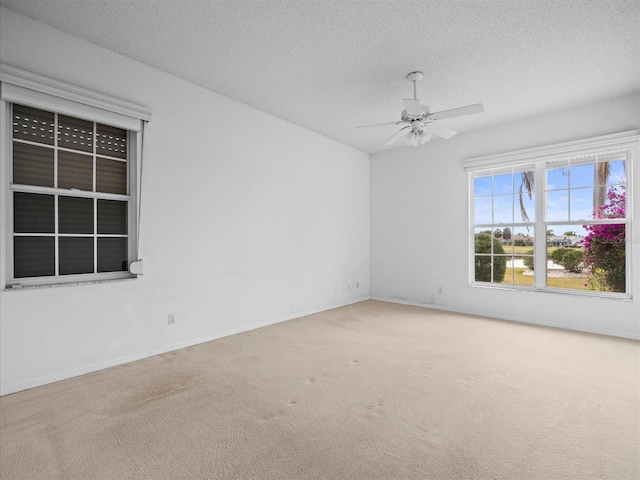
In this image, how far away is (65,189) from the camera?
2.80 metres

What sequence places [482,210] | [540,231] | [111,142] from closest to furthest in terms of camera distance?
[111,142], [540,231], [482,210]

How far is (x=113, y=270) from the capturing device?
313 cm

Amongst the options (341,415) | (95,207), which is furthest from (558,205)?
(95,207)

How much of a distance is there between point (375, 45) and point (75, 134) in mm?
2780

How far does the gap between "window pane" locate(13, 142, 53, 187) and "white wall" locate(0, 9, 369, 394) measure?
632 millimetres

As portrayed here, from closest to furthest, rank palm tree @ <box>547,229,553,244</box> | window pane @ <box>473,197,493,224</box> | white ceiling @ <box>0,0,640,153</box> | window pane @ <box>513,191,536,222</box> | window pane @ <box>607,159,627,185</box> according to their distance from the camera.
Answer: white ceiling @ <box>0,0,640,153</box> < window pane @ <box>607,159,627,185</box> < palm tree @ <box>547,229,553,244</box> < window pane @ <box>513,191,536,222</box> < window pane @ <box>473,197,493,224</box>

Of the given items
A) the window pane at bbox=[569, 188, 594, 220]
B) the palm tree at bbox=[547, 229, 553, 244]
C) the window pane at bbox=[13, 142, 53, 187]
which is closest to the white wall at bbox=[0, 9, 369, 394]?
the window pane at bbox=[13, 142, 53, 187]

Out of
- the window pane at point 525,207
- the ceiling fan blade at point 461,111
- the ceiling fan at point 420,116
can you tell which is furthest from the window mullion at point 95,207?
the window pane at point 525,207

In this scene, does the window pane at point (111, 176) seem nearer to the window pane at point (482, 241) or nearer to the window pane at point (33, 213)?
the window pane at point (33, 213)

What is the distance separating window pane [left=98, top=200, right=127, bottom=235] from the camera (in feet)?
10.0

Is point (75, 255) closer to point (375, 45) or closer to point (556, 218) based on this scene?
point (375, 45)

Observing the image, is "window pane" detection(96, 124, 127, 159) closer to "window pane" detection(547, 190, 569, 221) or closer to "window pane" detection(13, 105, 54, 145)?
"window pane" detection(13, 105, 54, 145)

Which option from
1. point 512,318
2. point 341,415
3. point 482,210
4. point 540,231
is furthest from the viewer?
point 482,210

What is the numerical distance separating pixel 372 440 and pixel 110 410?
1.78 meters
